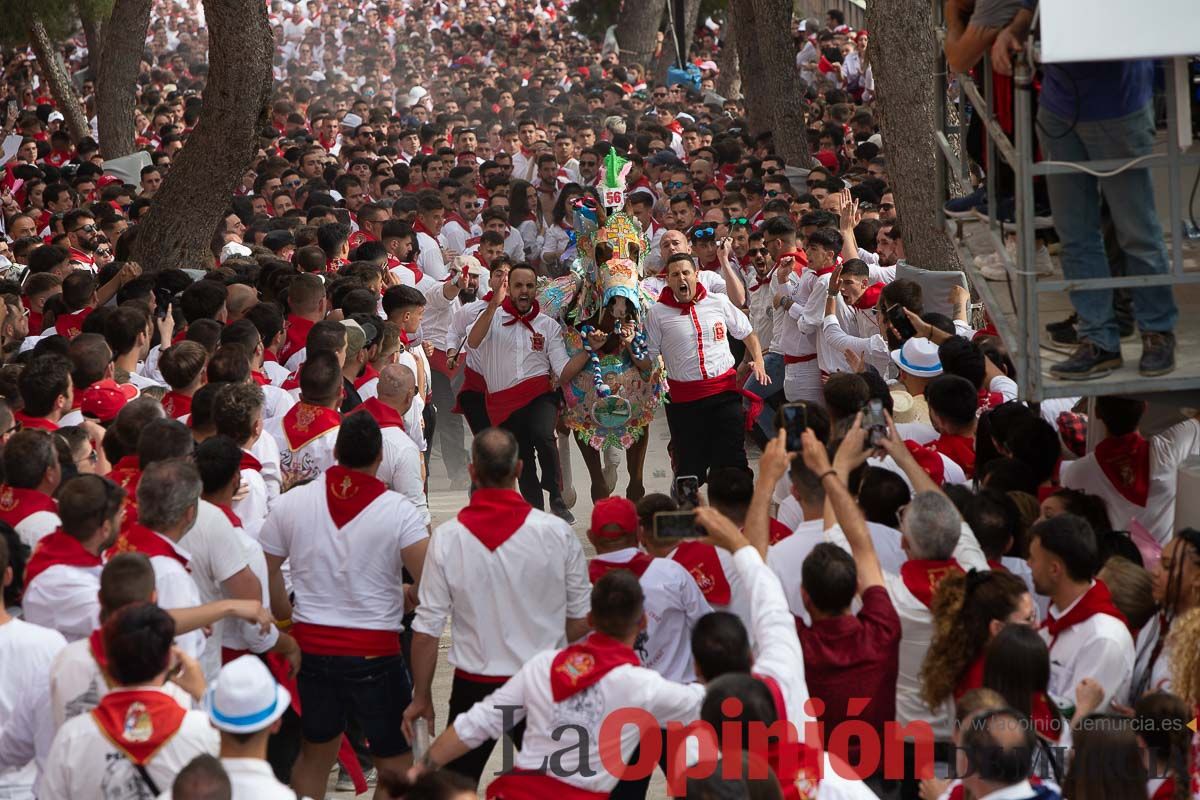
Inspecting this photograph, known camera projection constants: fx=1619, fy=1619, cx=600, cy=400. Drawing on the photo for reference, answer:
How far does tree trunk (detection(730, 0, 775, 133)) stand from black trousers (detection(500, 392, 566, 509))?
33.7 feet

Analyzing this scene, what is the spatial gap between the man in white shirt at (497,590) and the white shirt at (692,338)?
3938 millimetres

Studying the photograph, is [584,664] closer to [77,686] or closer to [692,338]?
[77,686]

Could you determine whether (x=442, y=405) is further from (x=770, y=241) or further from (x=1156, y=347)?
(x=1156, y=347)

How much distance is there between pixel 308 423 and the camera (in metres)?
7.39

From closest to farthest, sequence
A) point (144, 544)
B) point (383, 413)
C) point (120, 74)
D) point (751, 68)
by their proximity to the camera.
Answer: point (144, 544) < point (383, 413) < point (120, 74) < point (751, 68)

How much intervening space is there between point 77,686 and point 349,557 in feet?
5.07

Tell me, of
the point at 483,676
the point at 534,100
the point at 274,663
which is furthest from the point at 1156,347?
the point at 534,100

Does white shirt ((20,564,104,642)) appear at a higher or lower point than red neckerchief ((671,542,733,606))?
higher

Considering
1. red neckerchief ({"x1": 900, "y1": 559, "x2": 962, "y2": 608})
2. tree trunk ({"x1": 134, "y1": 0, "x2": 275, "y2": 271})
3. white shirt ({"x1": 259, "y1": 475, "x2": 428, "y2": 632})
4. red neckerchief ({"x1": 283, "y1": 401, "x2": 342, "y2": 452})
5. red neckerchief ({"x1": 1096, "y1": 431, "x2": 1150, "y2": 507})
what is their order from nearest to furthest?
red neckerchief ({"x1": 900, "y1": 559, "x2": 962, "y2": 608}), white shirt ({"x1": 259, "y1": 475, "x2": 428, "y2": 632}), red neckerchief ({"x1": 1096, "y1": 431, "x2": 1150, "y2": 507}), red neckerchief ({"x1": 283, "y1": 401, "x2": 342, "y2": 452}), tree trunk ({"x1": 134, "y1": 0, "x2": 275, "y2": 271})

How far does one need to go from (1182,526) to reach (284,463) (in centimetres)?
390

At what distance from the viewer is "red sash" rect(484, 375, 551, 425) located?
1002 cm

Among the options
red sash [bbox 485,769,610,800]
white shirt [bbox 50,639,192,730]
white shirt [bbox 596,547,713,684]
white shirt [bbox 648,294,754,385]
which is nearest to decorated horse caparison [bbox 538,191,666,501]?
white shirt [bbox 648,294,754,385]

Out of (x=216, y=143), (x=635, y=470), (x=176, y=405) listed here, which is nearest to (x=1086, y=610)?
(x=176, y=405)

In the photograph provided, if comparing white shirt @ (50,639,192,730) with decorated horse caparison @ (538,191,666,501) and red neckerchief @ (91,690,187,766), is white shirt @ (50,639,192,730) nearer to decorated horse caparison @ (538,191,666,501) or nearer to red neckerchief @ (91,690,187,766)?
red neckerchief @ (91,690,187,766)
